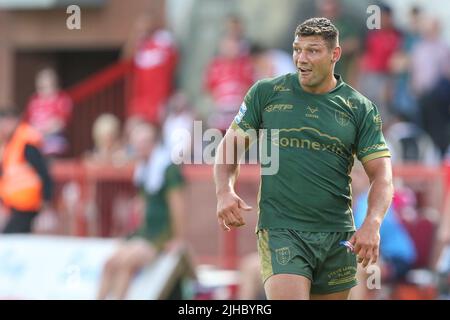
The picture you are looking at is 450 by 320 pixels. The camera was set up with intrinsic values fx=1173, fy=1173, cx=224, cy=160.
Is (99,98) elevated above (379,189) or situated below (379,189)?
above

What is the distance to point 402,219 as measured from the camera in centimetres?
1262

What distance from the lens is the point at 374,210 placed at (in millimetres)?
7098

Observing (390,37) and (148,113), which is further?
(148,113)

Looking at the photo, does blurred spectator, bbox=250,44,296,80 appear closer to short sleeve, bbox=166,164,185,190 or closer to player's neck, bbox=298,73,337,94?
short sleeve, bbox=166,164,185,190

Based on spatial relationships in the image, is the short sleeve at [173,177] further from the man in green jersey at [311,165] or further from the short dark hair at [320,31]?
the short dark hair at [320,31]

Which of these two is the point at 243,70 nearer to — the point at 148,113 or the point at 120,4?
the point at 148,113

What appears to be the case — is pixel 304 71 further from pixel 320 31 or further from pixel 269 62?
pixel 269 62

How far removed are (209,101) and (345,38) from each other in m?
3.09

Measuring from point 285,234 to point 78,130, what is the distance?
12108 mm

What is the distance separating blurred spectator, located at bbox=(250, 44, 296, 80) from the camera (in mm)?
16453

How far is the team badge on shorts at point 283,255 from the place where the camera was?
7168 mm

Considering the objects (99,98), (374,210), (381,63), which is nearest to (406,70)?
(381,63)

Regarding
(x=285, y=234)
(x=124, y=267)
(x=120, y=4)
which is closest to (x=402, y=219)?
(x=124, y=267)

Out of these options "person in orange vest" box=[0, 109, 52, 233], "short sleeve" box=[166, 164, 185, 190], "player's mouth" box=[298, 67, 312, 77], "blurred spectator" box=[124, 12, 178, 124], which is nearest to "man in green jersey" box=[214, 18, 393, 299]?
"player's mouth" box=[298, 67, 312, 77]
